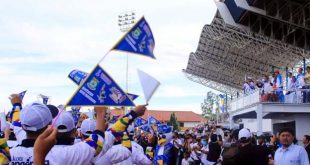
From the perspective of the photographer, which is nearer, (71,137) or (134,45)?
(71,137)

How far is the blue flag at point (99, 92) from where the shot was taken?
4.36 metres

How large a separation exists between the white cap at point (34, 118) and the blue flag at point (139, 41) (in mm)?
1004

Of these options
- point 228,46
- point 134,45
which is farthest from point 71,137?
point 228,46

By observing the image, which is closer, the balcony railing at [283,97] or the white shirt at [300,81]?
the white shirt at [300,81]

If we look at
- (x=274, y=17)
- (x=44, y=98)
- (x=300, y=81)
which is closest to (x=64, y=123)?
(x=44, y=98)

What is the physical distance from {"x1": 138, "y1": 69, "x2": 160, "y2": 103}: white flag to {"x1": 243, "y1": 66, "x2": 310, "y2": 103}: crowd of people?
1912cm

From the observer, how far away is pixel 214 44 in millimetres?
46844

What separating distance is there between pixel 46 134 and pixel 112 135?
2011mm

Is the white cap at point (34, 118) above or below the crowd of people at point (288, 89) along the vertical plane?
below

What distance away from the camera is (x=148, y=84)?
17.2 feet

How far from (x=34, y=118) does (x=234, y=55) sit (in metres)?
47.1

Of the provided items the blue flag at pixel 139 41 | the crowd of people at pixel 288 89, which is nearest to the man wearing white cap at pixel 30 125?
the blue flag at pixel 139 41

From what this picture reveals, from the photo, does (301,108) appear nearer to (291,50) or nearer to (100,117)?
(291,50)

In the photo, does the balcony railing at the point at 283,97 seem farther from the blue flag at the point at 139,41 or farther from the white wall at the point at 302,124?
the blue flag at the point at 139,41
